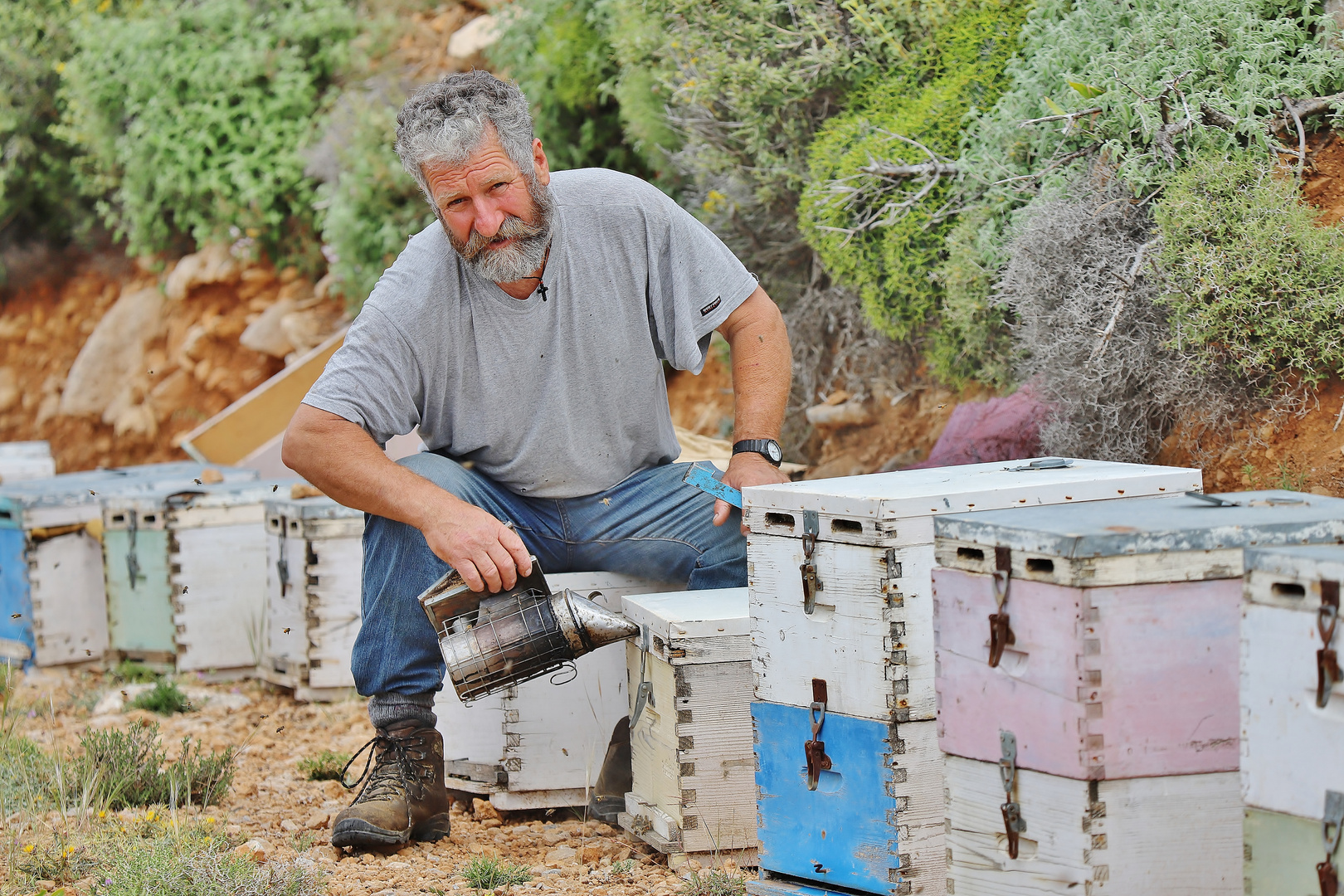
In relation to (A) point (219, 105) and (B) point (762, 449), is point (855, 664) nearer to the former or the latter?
(B) point (762, 449)

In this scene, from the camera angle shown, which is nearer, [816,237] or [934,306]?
[934,306]

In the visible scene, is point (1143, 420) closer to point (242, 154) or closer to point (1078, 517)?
point (1078, 517)

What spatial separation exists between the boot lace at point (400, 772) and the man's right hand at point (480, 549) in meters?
0.48

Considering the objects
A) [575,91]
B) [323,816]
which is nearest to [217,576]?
[323,816]

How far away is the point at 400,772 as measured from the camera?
3.08m

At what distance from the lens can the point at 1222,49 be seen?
371 centimetres

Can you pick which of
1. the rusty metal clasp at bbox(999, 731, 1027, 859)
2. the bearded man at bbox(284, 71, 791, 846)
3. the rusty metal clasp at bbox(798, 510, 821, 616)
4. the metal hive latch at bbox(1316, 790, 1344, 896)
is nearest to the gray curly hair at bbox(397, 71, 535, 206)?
the bearded man at bbox(284, 71, 791, 846)

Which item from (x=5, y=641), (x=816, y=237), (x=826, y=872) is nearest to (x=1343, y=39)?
(x=816, y=237)

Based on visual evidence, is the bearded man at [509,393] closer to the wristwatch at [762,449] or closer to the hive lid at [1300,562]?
the wristwatch at [762,449]

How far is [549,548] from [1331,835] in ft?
6.73

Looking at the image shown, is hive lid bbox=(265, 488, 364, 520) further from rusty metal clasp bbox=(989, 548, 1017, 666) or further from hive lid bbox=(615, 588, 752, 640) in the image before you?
rusty metal clasp bbox=(989, 548, 1017, 666)

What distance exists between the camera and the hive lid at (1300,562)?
5.67 feet

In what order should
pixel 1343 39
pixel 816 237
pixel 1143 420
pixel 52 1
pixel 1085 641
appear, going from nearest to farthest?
pixel 1085 641, pixel 1343 39, pixel 1143 420, pixel 816 237, pixel 52 1

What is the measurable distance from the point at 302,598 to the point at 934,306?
8.18 ft
